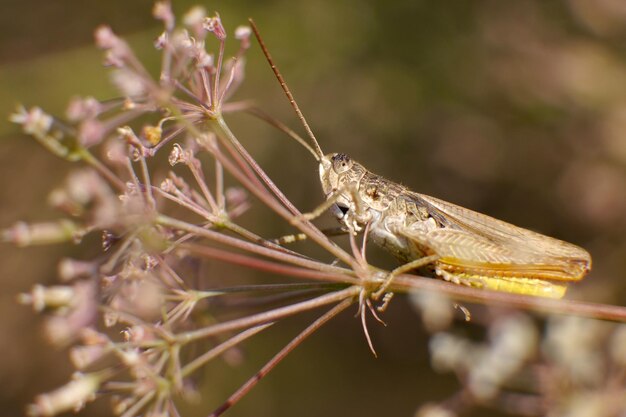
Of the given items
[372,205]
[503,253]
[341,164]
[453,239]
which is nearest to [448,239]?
[453,239]

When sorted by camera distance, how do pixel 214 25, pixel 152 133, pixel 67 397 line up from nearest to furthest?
1. pixel 67 397
2. pixel 152 133
3. pixel 214 25

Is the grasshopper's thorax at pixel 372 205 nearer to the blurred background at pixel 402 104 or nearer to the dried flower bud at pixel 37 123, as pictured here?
the dried flower bud at pixel 37 123

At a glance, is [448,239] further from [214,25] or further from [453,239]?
[214,25]

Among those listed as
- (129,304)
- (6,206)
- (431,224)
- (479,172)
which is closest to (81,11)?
(6,206)

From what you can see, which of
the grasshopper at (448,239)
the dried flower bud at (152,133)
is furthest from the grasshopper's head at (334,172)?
the dried flower bud at (152,133)

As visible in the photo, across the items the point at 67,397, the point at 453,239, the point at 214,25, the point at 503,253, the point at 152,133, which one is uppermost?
the point at 214,25

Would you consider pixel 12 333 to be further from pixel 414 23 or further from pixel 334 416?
A: pixel 414 23
